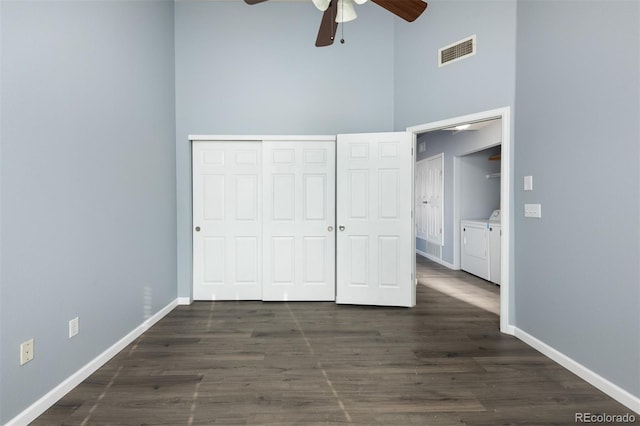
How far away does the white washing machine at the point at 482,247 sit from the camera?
174 inches

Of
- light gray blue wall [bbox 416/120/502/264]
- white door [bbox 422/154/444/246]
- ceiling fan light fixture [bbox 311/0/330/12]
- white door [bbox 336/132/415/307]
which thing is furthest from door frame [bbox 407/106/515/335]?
white door [bbox 422/154/444/246]

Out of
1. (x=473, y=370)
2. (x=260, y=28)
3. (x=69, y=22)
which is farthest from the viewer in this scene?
(x=260, y=28)

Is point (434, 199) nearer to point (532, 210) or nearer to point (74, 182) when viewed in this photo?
point (532, 210)

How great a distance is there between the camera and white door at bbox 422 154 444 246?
583 cm

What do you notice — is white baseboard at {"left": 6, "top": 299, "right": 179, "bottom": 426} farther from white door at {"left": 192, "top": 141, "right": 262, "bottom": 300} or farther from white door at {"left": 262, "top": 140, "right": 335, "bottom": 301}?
white door at {"left": 262, "top": 140, "right": 335, "bottom": 301}

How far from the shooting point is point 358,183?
136 inches

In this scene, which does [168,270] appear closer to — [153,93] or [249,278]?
[249,278]

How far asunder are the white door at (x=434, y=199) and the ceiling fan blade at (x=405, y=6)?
4076 millimetres

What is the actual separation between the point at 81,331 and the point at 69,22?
2.07 meters

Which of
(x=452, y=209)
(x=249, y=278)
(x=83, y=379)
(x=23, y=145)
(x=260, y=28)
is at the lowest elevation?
(x=83, y=379)

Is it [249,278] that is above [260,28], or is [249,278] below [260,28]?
below

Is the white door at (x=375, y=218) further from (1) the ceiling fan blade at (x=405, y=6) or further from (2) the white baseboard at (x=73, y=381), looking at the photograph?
(2) the white baseboard at (x=73, y=381)

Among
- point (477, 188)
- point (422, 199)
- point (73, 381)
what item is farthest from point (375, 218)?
point (422, 199)

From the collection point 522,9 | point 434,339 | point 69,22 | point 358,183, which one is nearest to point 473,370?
point 434,339
